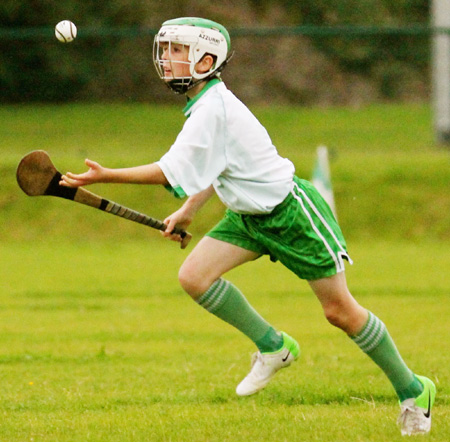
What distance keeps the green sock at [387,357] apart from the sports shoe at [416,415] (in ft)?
0.13

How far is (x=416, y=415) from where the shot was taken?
190 inches

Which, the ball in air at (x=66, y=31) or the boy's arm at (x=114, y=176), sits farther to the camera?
the ball in air at (x=66, y=31)

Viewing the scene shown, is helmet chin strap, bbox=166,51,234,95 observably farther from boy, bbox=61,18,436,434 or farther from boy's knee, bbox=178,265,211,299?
boy's knee, bbox=178,265,211,299

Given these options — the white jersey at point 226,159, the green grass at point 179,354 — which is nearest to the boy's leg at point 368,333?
the green grass at point 179,354

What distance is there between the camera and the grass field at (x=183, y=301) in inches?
205

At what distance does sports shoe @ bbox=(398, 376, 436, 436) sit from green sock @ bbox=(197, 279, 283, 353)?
941mm

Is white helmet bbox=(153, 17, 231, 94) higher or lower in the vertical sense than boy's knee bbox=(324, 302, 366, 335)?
higher

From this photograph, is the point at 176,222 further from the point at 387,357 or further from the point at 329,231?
the point at 387,357

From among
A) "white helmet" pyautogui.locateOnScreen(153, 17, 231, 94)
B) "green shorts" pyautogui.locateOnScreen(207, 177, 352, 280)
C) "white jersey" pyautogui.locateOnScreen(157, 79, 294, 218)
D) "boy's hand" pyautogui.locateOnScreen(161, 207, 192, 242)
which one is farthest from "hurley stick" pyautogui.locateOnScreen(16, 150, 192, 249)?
"green shorts" pyautogui.locateOnScreen(207, 177, 352, 280)

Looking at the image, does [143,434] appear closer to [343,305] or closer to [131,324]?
[343,305]

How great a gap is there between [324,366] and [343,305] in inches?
75.3

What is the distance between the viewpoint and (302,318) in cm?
934

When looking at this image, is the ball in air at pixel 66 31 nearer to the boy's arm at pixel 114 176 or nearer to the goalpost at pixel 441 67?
the boy's arm at pixel 114 176

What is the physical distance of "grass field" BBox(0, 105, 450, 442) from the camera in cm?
520
